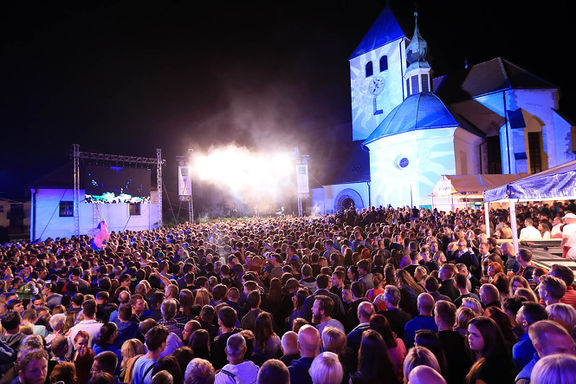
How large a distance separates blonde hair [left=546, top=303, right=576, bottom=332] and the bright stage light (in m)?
34.7

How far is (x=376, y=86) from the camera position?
117ft

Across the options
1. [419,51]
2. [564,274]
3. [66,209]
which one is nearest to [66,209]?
[66,209]

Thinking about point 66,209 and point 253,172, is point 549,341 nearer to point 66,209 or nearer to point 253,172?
point 66,209

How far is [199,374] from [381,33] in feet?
129

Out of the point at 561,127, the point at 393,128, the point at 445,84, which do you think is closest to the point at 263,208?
the point at 393,128

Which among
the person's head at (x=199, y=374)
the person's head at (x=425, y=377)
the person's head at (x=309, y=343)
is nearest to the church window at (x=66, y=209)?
the person's head at (x=199, y=374)

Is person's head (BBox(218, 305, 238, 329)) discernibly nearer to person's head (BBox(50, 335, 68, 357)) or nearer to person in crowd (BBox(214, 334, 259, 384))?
person in crowd (BBox(214, 334, 259, 384))

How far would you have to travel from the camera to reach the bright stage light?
127ft

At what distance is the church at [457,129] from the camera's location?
25219 mm

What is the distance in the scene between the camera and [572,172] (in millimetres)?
5816

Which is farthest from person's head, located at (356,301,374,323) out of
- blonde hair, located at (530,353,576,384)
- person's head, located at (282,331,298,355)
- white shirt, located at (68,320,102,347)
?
white shirt, located at (68,320,102,347)

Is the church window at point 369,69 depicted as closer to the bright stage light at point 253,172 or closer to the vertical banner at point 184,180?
the bright stage light at point 253,172

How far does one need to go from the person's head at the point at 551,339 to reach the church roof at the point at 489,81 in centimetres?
3187

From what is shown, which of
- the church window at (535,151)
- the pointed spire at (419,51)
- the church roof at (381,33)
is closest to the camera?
the church window at (535,151)
